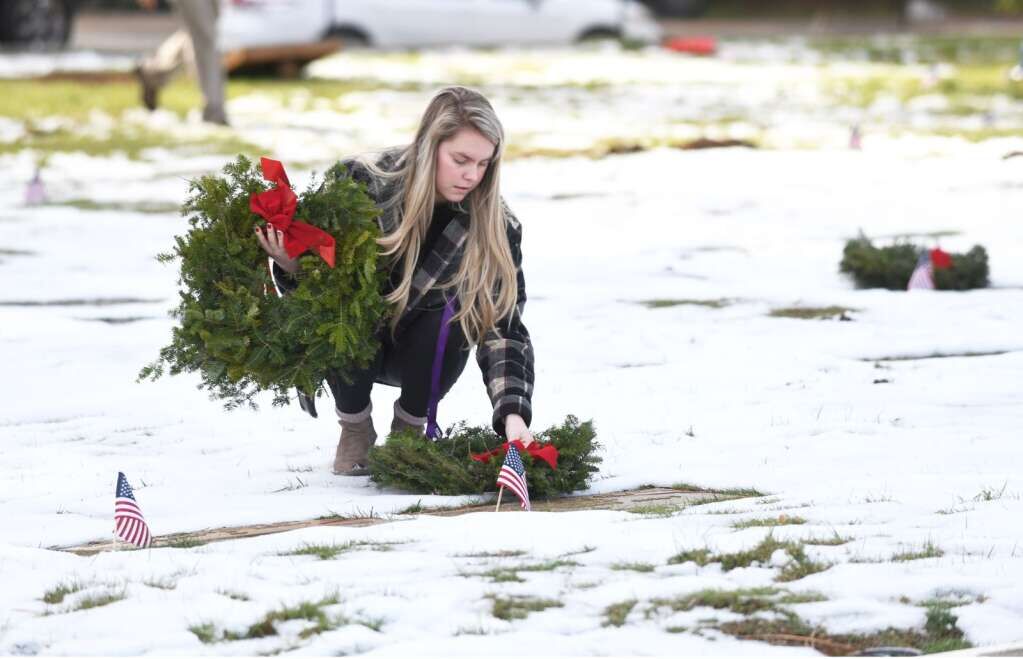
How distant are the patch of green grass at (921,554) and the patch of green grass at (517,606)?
932mm

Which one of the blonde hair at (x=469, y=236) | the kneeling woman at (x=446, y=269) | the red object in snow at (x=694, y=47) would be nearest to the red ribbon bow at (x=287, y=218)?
the kneeling woman at (x=446, y=269)

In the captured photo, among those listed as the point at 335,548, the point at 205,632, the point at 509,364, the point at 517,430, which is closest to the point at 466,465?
the point at 517,430

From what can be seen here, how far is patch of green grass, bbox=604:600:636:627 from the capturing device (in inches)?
161

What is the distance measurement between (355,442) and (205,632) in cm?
200

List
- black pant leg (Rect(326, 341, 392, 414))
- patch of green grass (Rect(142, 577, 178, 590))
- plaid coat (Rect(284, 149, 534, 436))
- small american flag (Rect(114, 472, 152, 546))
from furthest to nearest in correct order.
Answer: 1. black pant leg (Rect(326, 341, 392, 414))
2. plaid coat (Rect(284, 149, 534, 436))
3. small american flag (Rect(114, 472, 152, 546))
4. patch of green grass (Rect(142, 577, 178, 590))

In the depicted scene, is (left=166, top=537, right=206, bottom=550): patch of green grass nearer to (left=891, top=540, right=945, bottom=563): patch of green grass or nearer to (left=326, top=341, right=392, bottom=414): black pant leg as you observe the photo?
(left=326, top=341, right=392, bottom=414): black pant leg

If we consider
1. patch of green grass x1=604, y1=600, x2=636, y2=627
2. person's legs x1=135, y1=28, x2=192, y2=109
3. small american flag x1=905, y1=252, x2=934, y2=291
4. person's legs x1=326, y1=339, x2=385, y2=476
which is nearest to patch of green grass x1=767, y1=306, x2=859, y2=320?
small american flag x1=905, y1=252, x2=934, y2=291

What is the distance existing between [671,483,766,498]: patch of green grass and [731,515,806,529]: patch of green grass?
1.81 feet

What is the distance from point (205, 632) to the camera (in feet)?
13.2

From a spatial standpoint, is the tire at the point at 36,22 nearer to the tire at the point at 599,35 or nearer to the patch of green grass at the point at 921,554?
the tire at the point at 599,35

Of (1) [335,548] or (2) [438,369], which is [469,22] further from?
(1) [335,548]

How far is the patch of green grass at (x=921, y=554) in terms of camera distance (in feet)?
14.9

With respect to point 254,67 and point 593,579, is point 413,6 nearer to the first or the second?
point 254,67

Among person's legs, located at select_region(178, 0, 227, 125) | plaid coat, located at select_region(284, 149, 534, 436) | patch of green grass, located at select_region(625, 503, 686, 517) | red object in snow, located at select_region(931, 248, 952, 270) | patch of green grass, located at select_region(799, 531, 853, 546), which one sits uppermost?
person's legs, located at select_region(178, 0, 227, 125)
